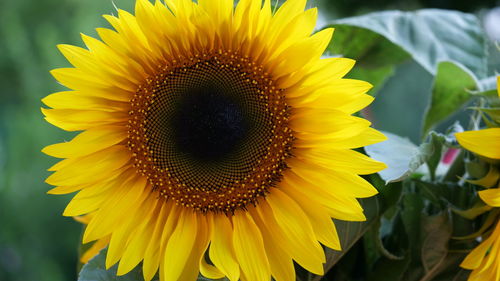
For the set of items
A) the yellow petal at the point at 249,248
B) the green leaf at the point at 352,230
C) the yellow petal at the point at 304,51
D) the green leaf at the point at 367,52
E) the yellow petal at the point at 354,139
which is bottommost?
the green leaf at the point at 352,230

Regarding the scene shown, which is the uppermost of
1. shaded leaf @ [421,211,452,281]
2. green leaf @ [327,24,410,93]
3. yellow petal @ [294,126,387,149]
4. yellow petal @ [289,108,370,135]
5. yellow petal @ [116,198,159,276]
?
green leaf @ [327,24,410,93]

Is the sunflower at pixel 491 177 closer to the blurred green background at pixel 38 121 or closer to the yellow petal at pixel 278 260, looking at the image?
the yellow petal at pixel 278 260

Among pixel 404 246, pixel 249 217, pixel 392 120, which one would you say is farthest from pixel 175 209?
pixel 392 120

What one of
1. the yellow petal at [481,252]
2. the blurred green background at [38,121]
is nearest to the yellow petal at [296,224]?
the yellow petal at [481,252]

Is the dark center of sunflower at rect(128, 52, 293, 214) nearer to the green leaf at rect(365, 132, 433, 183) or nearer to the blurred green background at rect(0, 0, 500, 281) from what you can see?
the green leaf at rect(365, 132, 433, 183)

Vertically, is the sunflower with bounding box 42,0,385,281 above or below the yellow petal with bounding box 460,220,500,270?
above

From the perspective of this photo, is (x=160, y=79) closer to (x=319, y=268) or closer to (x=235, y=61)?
(x=235, y=61)

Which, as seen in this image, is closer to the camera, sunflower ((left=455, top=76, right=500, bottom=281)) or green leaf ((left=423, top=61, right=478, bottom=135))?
sunflower ((left=455, top=76, right=500, bottom=281))

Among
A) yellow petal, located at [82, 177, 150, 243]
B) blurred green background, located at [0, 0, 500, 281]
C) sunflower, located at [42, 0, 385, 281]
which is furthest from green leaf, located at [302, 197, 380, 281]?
blurred green background, located at [0, 0, 500, 281]
